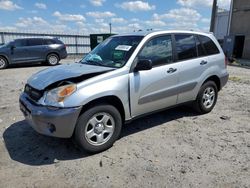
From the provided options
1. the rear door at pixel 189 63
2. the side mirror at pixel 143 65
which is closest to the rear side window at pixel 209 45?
the rear door at pixel 189 63

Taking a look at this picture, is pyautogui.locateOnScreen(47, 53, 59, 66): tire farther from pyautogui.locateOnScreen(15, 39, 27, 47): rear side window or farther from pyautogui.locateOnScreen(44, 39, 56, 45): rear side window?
pyautogui.locateOnScreen(15, 39, 27, 47): rear side window

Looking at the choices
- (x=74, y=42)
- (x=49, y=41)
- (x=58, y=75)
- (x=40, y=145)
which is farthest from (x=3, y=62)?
(x=58, y=75)

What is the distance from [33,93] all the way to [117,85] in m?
1.27

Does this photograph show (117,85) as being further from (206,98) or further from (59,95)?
(206,98)

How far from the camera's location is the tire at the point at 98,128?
360 centimetres

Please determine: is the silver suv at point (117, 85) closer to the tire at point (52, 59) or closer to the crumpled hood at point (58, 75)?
the crumpled hood at point (58, 75)

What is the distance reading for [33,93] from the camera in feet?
12.6

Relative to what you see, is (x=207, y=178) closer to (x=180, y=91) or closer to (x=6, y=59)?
(x=180, y=91)

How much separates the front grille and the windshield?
3.79 feet

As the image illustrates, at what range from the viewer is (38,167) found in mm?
3494

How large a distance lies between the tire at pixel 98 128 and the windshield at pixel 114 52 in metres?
A: 0.80

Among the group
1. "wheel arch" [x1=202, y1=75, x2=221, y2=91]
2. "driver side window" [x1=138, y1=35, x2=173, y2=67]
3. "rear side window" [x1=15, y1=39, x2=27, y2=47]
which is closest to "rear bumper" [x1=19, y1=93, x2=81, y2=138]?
"driver side window" [x1=138, y1=35, x2=173, y2=67]

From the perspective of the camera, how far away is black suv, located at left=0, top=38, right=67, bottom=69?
13.8m

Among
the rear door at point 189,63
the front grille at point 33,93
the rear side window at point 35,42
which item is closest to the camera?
the front grille at point 33,93
